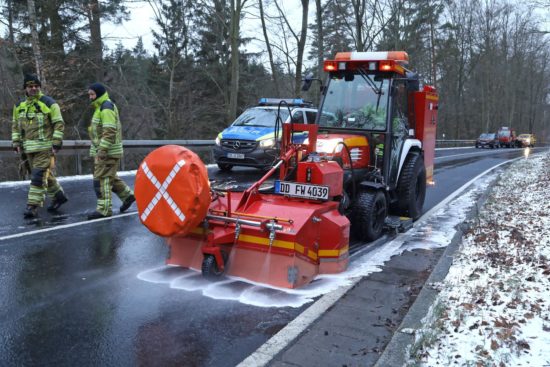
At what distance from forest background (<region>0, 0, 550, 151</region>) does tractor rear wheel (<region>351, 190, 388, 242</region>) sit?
34.3 feet

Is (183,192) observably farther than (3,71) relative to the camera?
No

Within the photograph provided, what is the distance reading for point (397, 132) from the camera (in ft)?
24.6

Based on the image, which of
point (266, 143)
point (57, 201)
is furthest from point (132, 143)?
point (57, 201)

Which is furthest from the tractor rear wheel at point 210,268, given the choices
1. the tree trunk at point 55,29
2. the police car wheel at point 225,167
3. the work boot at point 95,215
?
the tree trunk at point 55,29

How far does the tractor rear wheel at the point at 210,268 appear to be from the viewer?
15.8 ft

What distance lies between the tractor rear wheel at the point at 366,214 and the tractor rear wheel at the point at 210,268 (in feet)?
7.66

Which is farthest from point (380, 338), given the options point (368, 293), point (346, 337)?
point (368, 293)

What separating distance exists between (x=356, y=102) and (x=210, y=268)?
381 cm

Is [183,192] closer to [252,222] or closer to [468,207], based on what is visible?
[252,222]

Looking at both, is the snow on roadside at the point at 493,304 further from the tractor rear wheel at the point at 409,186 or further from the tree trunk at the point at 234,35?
the tree trunk at the point at 234,35

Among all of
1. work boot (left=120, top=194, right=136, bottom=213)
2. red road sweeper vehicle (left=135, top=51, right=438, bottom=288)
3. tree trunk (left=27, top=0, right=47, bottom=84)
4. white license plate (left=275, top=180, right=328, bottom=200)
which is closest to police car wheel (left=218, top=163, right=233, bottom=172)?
work boot (left=120, top=194, right=136, bottom=213)

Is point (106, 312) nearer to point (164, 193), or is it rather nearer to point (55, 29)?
point (164, 193)

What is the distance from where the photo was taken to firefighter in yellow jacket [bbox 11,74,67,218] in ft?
23.7

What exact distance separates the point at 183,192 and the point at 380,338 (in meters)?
2.21
